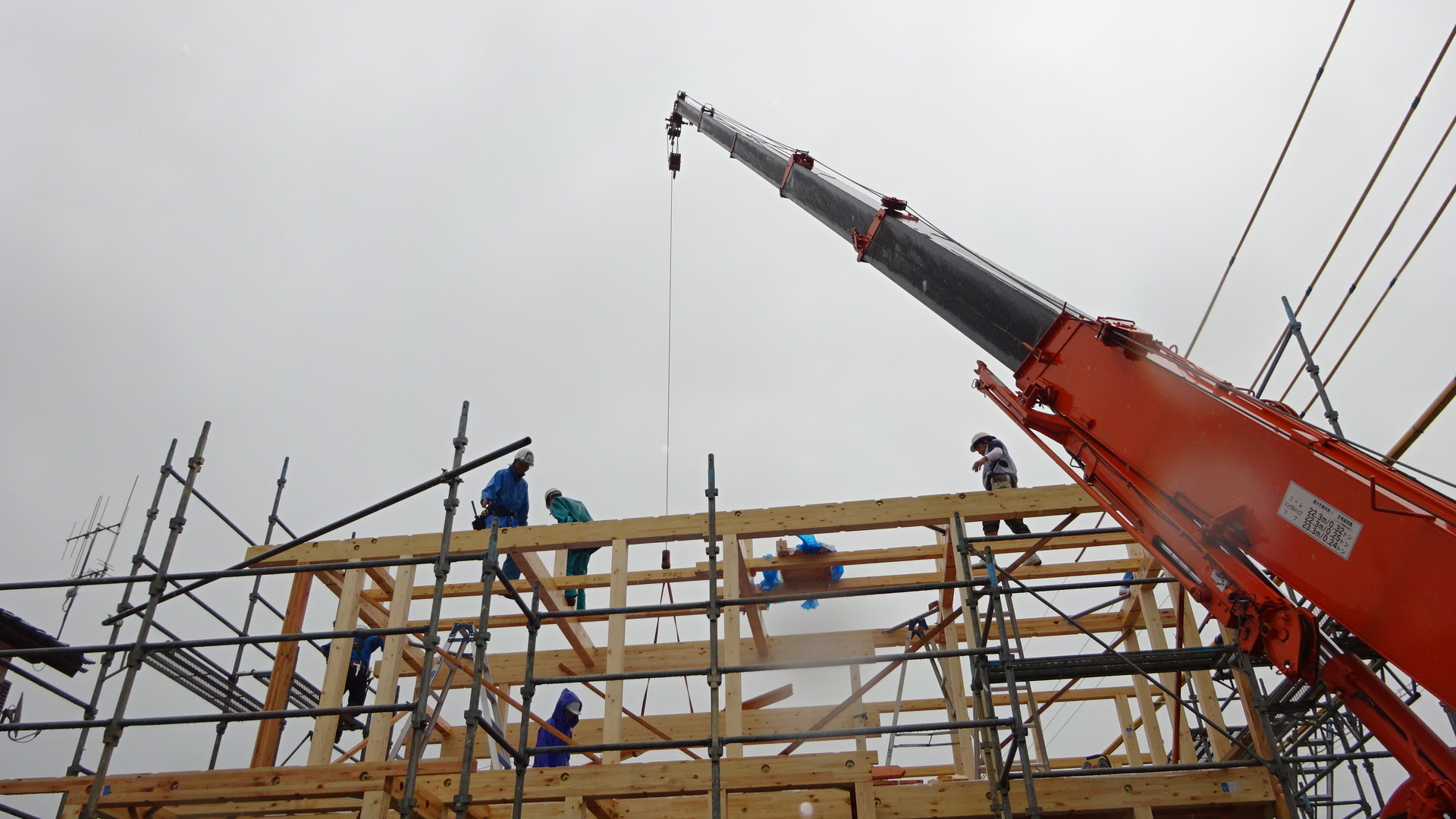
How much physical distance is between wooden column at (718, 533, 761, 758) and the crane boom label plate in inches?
151

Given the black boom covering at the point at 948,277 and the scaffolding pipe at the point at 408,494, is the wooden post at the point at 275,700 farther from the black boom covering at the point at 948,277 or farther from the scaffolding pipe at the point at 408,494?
the black boom covering at the point at 948,277

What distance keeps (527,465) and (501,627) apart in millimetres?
2002

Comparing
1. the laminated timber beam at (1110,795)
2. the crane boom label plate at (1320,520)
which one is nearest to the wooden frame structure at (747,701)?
the laminated timber beam at (1110,795)

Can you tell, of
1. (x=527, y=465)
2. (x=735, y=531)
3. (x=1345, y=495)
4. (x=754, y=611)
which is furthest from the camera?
(x=527, y=465)

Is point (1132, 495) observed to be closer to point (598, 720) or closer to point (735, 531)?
point (735, 531)

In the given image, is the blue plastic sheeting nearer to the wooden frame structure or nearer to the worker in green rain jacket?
the wooden frame structure

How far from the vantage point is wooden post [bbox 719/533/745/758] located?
23.5ft

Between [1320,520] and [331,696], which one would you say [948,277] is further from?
[331,696]

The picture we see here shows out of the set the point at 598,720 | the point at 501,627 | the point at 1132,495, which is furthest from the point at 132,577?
the point at 1132,495

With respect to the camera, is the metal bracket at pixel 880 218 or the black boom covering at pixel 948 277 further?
the metal bracket at pixel 880 218

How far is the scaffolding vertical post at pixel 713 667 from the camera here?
19.6ft

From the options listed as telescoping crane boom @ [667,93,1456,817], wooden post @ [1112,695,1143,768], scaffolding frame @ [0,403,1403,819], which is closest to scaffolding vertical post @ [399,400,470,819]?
scaffolding frame @ [0,403,1403,819]

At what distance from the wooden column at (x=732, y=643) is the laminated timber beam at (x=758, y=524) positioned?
0.25m

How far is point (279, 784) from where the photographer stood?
5.68 metres
